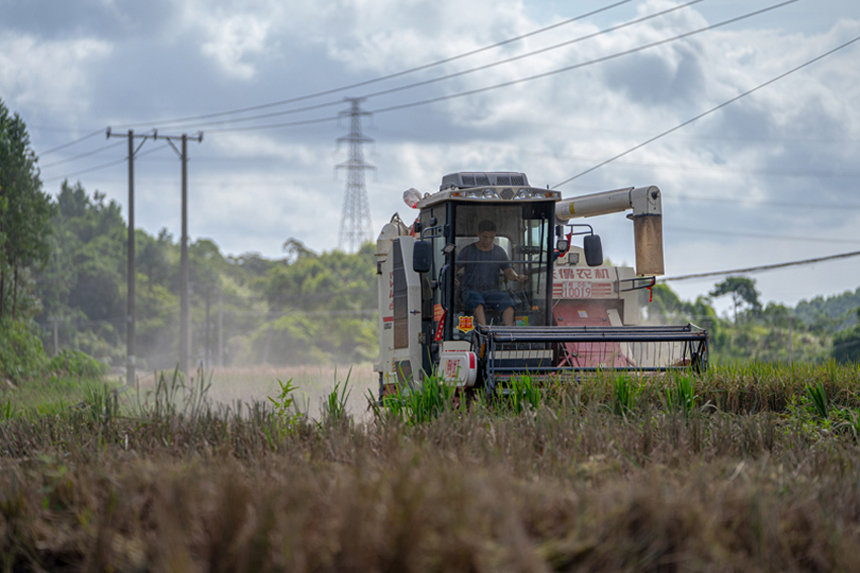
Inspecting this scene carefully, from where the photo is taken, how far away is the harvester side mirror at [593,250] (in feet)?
39.7

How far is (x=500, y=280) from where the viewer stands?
457 inches

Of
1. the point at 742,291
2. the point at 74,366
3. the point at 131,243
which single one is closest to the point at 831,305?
the point at 742,291

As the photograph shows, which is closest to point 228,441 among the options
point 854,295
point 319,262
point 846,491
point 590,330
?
point 846,491

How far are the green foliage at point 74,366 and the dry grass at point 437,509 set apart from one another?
19.5 metres

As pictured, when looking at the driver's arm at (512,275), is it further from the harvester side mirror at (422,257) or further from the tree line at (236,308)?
the tree line at (236,308)

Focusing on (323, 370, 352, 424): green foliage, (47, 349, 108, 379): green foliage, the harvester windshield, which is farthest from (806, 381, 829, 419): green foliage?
(47, 349, 108, 379): green foliage

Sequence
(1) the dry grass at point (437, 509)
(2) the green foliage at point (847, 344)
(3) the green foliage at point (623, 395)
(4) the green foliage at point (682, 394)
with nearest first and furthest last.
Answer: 1. (1) the dry grass at point (437, 509)
2. (3) the green foliage at point (623, 395)
3. (4) the green foliage at point (682, 394)
4. (2) the green foliage at point (847, 344)

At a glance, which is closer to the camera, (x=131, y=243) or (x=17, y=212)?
(x=17, y=212)

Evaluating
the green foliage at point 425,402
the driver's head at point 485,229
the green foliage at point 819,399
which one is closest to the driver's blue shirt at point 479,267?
the driver's head at point 485,229

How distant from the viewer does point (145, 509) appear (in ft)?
14.4

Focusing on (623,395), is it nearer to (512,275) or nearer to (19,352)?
(512,275)

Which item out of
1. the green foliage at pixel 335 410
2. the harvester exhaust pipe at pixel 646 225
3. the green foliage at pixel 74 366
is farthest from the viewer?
the green foliage at pixel 74 366

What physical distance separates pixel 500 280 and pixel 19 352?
1568 centimetres

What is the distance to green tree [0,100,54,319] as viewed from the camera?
22766mm
